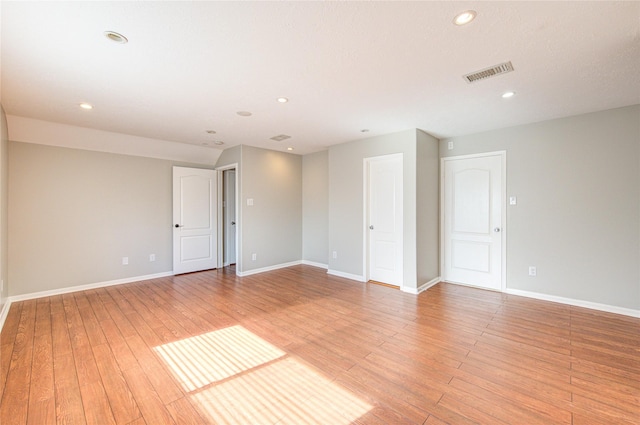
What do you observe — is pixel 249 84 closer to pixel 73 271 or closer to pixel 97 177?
pixel 97 177

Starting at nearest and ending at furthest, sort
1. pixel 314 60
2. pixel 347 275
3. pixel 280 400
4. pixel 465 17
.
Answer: pixel 465 17 < pixel 280 400 < pixel 314 60 < pixel 347 275

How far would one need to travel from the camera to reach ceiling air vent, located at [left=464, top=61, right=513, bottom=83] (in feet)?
7.59

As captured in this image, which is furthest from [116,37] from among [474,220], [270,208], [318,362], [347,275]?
[474,220]

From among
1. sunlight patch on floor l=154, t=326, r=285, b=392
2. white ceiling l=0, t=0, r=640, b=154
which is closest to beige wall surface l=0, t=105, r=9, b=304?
white ceiling l=0, t=0, r=640, b=154

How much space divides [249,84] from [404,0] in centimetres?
159

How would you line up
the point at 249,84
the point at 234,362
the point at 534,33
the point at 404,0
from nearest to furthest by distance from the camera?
the point at 404,0
the point at 534,33
the point at 234,362
the point at 249,84

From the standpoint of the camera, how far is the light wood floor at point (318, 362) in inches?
70.3

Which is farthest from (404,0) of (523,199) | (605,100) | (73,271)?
(73,271)

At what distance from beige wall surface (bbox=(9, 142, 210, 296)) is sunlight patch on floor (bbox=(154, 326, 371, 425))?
2978 mm

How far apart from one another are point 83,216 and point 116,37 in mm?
3726

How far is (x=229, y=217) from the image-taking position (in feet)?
20.7

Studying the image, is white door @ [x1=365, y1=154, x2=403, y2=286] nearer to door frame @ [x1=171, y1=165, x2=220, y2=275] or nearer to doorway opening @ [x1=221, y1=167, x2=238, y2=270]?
doorway opening @ [x1=221, y1=167, x2=238, y2=270]

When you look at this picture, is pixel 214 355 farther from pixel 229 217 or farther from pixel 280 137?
pixel 229 217

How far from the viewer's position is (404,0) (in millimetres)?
1575
